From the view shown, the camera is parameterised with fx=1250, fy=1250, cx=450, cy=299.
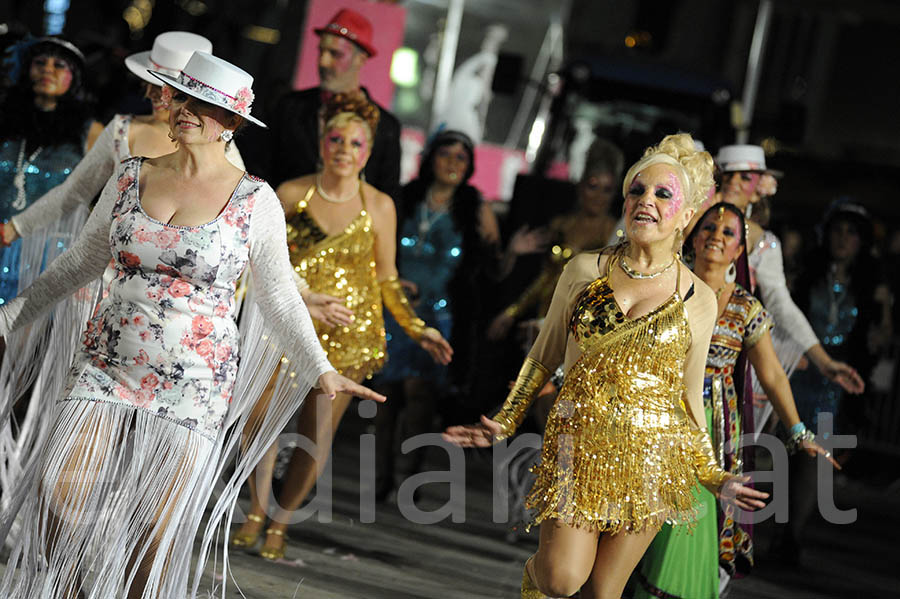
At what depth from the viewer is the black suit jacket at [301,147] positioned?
6.61 m

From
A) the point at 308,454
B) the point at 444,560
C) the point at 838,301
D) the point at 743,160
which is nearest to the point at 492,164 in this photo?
the point at 838,301

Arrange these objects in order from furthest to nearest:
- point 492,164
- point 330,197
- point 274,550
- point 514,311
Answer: point 492,164
point 514,311
point 330,197
point 274,550

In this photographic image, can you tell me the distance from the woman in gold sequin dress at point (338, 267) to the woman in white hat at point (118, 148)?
23.5 inches

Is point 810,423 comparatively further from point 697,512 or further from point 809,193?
point 809,193

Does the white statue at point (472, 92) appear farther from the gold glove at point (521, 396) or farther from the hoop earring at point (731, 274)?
the gold glove at point (521, 396)

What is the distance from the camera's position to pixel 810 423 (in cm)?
736

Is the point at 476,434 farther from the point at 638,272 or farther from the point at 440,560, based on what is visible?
the point at 440,560

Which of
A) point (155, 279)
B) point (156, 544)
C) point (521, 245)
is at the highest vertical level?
point (521, 245)

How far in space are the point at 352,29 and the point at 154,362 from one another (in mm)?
3254

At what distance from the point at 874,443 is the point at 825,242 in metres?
5.51

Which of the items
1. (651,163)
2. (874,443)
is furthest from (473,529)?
(874,443)

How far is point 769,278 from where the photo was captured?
20.1ft

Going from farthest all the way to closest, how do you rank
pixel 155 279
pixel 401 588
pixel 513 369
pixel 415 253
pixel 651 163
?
pixel 513 369 < pixel 415 253 < pixel 401 588 < pixel 651 163 < pixel 155 279

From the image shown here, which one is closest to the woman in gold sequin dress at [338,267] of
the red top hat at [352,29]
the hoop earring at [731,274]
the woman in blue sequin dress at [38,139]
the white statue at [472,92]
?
the red top hat at [352,29]
